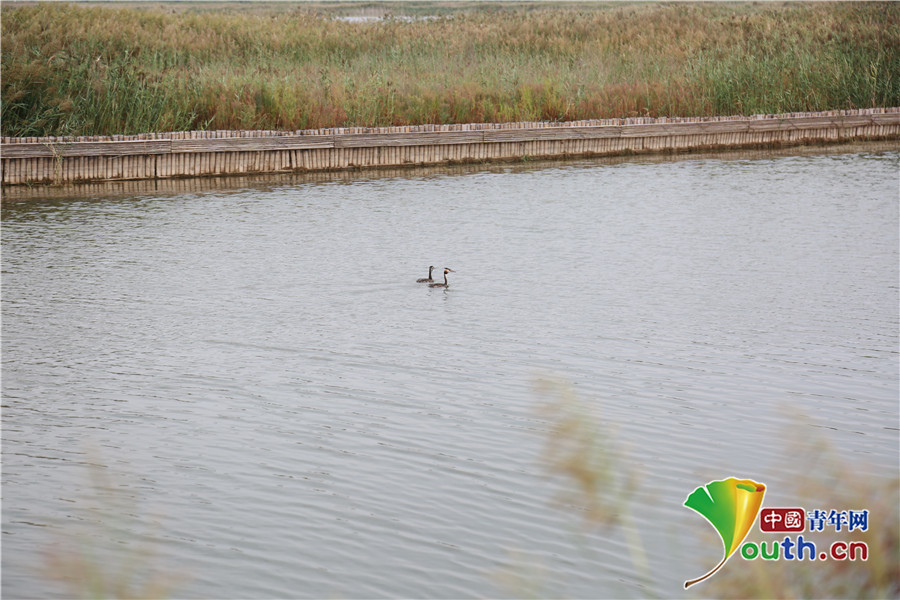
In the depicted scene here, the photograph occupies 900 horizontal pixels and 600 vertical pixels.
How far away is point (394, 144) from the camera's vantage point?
74.5 ft

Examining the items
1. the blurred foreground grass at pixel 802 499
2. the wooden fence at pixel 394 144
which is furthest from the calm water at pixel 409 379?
the wooden fence at pixel 394 144

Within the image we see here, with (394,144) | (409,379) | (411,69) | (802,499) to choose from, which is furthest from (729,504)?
(411,69)

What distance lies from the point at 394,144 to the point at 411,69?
4.99 meters

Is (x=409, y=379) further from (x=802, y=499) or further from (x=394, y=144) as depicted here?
(x=394, y=144)

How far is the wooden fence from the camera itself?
66.9 ft

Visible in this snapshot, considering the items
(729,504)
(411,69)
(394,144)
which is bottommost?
(729,504)


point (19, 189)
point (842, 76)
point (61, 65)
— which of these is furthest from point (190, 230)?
point (842, 76)

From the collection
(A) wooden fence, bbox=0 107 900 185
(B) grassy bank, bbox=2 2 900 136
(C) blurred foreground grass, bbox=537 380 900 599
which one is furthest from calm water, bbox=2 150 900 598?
(B) grassy bank, bbox=2 2 900 136

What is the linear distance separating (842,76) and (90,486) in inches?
976

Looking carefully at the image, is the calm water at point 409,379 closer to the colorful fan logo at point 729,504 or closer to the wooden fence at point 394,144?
the colorful fan logo at point 729,504

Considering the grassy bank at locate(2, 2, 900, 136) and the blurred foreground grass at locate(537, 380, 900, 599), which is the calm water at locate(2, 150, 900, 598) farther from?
the grassy bank at locate(2, 2, 900, 136)

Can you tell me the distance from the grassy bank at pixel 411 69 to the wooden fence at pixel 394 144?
715 millimetres

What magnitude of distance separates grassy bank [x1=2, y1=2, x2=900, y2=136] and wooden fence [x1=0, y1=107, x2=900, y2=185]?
0.71m

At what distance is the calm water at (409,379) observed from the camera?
20.3 ft
